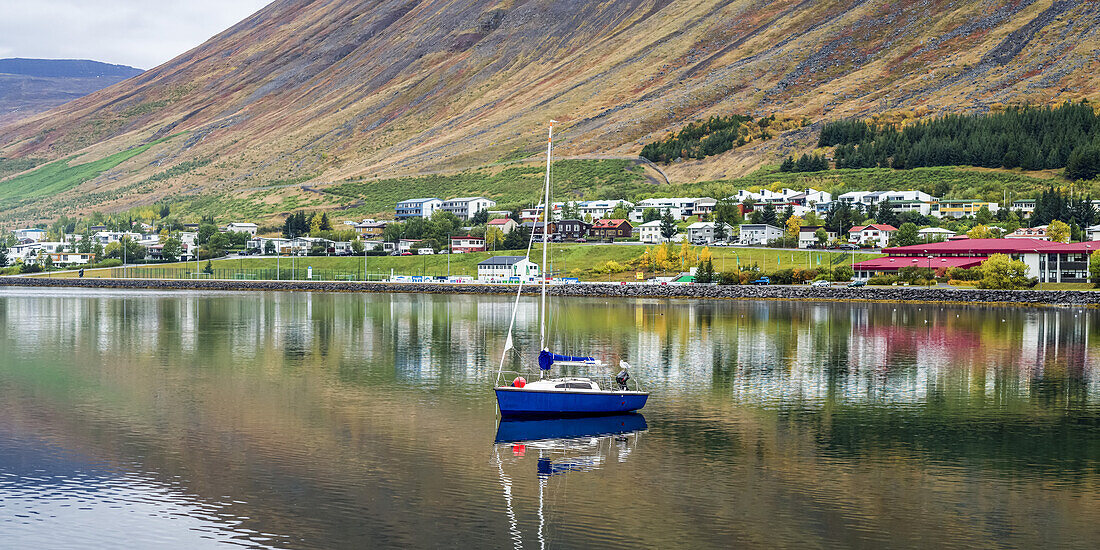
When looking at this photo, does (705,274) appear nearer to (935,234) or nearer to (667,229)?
(667,229)

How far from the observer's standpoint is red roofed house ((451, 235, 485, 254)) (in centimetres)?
16925

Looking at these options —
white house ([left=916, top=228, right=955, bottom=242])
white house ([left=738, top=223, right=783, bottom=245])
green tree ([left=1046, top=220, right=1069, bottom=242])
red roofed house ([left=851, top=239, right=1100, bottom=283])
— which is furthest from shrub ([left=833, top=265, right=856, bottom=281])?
white house ([left=738, top=223, right=783, bottom=245])

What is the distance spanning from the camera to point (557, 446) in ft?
108

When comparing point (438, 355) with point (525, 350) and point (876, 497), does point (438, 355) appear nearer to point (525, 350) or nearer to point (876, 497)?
point (525, 350)

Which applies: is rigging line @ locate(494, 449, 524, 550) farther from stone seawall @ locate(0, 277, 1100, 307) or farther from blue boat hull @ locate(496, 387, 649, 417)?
stone seawall @ locate(0, 277, 1100, 307)

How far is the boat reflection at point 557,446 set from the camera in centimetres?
2809

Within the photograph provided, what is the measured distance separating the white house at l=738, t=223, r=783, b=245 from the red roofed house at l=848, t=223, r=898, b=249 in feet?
37.8

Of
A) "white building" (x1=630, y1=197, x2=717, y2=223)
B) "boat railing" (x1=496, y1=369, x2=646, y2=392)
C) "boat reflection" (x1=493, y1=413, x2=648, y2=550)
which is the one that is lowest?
"boat reflection" (x1=493, y1=413, x2=648, y2=550)

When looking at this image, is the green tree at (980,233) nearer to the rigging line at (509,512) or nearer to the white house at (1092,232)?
the white house at (1092,232)

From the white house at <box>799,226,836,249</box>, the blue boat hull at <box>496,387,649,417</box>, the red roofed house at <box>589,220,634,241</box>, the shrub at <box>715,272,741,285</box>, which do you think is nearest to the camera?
the blue boat hull at <box>496,387,649,417</box>

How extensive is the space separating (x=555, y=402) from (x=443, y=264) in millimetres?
121571

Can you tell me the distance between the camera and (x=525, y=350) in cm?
5900

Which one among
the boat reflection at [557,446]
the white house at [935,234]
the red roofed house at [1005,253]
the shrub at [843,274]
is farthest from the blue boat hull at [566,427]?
the white house at [935,234]

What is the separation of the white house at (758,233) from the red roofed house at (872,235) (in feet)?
37.8
